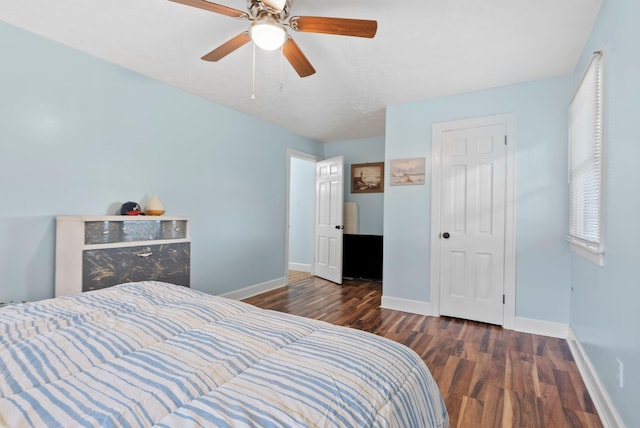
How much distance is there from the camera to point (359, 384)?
0.82 m

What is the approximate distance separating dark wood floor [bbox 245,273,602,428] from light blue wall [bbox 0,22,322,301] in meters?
1.06

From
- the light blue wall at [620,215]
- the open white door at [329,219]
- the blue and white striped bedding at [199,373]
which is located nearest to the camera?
the blue and white striped bedding at [199,373]

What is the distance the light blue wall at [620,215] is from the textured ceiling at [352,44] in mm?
488

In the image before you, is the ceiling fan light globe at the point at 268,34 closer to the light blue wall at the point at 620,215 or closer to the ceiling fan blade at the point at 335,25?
the ceiling fan blade at the point at 335,25

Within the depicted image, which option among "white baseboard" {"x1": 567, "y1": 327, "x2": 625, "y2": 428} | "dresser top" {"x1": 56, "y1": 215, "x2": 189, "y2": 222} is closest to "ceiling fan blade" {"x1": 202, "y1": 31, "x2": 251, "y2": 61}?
"dresser top" {"x1": 56, "y1": 215, "x2": 189, "y2": 222}

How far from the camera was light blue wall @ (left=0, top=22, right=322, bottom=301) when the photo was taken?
2246 mm

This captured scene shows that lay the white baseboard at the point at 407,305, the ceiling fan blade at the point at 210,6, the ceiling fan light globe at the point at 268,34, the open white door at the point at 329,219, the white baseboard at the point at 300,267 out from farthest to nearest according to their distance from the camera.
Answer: the white baseboard at the point at 300,267 → the open white door at the point at 329,219 → the white baseboard at the point at 407,305 → the ceiling fan light globe at the point at 268,34 → the ceiling fan blade at the point at 210,6

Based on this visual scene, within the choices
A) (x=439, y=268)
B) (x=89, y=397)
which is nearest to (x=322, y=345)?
(x=89, y=397)

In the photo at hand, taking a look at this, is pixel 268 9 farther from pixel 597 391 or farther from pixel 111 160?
pixel 597 391

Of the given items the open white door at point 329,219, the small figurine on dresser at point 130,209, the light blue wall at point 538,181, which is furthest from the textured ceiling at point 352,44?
the open white door at point 329,219

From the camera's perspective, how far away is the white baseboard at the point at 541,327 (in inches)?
113

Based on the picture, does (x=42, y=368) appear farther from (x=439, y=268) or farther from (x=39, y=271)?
(x=439, y=268)

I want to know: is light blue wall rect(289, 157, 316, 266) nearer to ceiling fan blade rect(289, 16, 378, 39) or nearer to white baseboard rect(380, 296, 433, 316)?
white baseboard rect(380, 296, 433, 316)

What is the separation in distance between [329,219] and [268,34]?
3.75 metres
